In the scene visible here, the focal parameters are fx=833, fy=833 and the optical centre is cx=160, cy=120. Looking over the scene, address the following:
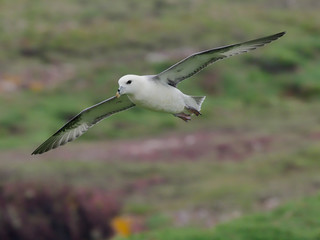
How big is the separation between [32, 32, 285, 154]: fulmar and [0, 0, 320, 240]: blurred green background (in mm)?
4465

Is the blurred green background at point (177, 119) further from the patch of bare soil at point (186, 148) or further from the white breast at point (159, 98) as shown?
the white breast at point (159, 98)

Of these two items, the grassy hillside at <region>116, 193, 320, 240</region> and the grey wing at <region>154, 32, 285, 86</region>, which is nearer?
the grey wing at <region>154, 32, 285, 86</region>

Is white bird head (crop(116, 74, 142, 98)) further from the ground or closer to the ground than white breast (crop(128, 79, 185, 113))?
further from the ground

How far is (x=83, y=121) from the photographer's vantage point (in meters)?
14.1

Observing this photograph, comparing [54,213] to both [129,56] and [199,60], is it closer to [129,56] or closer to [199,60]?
[199,60]

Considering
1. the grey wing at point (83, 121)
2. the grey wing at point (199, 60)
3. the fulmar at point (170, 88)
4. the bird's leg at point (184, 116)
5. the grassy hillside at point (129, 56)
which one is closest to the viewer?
the fulmar at point (170, 88)

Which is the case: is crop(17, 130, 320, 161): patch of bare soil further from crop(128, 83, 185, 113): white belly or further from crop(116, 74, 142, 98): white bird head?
crop(116, 74, 142, 98): white bird head

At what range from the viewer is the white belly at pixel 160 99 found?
1175 centimetres

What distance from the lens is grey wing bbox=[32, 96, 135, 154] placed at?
44.7 ft

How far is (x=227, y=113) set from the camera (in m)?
31.7

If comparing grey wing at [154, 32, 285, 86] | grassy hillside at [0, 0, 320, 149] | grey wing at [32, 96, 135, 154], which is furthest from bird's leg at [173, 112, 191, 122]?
grassy hillside at [0, 0, 320, 149]

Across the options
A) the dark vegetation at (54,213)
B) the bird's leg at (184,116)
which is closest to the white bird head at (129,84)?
the bird's leg at (184,116)

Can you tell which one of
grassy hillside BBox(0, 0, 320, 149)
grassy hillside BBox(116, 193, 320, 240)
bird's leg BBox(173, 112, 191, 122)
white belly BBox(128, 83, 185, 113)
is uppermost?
grassy hillside BBox(0, 0, 320, 149)

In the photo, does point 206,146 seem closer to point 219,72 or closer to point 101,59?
point 219,72
